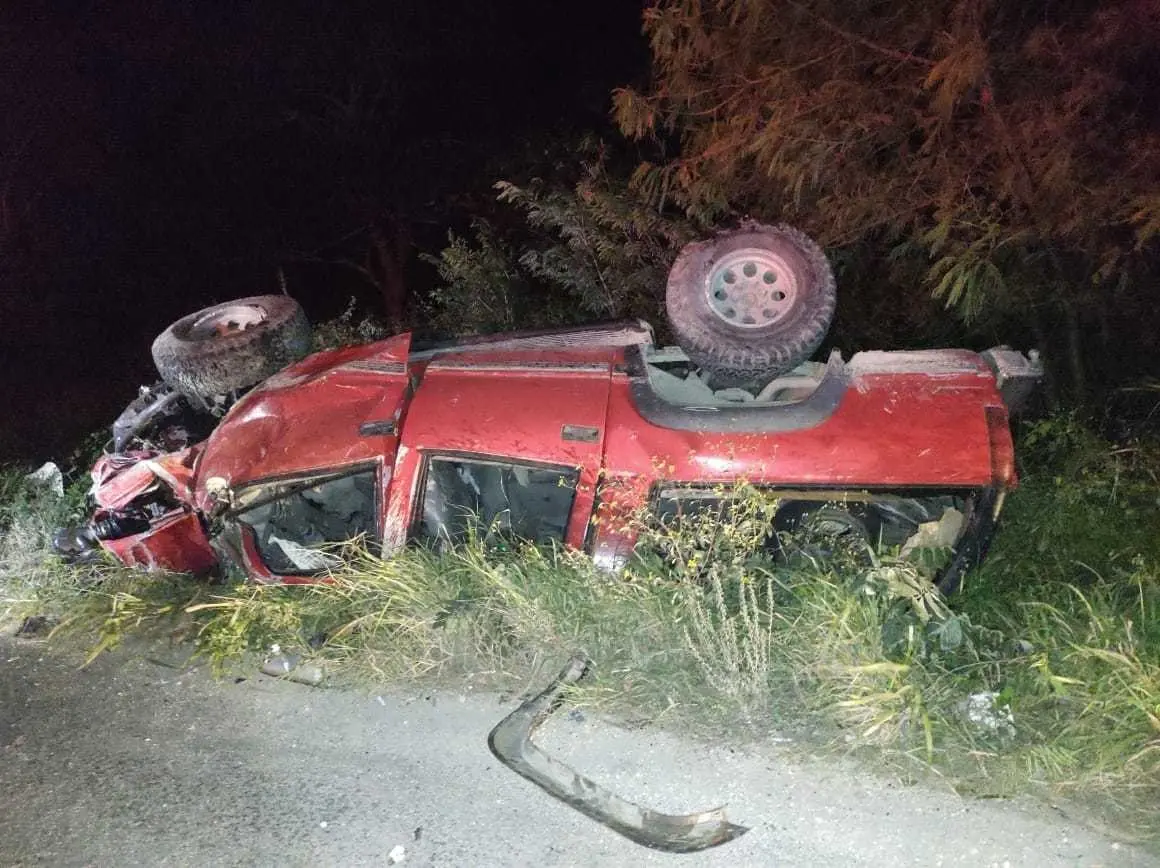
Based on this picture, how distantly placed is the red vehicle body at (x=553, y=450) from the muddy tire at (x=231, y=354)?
610 millimetres

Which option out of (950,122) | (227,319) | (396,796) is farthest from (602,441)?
(227,319)

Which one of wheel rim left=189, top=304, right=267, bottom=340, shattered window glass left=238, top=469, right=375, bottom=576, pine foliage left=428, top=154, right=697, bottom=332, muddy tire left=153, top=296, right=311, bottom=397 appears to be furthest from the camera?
pine foliage left=428, top=154, right=697, bottom=332

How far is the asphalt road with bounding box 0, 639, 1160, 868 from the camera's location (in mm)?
2400

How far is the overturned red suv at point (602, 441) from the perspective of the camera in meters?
3.41

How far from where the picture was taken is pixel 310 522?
14.0ft

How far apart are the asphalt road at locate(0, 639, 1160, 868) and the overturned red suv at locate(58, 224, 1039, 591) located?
0.83m

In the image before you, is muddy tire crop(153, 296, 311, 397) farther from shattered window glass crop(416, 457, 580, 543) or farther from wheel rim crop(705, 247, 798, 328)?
wheel rim crop(705, 247, 798, 328)

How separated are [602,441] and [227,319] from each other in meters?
3.21

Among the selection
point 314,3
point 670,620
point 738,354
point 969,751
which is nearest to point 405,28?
point 314,3

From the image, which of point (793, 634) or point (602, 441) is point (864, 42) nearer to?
point (602, 441)

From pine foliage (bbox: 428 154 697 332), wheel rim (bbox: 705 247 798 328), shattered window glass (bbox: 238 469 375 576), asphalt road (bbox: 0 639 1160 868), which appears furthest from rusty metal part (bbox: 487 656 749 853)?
pine foliage (bbox: 428 154 697 332)

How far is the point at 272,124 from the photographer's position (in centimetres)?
1270

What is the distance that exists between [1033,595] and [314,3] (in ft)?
40.1

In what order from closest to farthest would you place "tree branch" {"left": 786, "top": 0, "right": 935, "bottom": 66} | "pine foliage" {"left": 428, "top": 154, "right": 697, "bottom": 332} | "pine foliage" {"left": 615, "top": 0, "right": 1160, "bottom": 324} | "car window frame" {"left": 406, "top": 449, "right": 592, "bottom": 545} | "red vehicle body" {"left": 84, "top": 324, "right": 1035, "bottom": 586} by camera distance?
"red vehicle body" {"left": 84, "top": 324, "right": 1035, "bottom": 586} → "car window frame" {"left": 406, "top": 449, "right": 592, "bottom": 545} → "pine foliage" {"left": 615, "top": 0, "right": 1160, "bottom": 324} → "tree branch" {"left": 786, "top": 0, "right": 935, "bottom": 66} → "pine foliage" {"left": 428, "top": 154, "right": 697, "bottom": 332}
